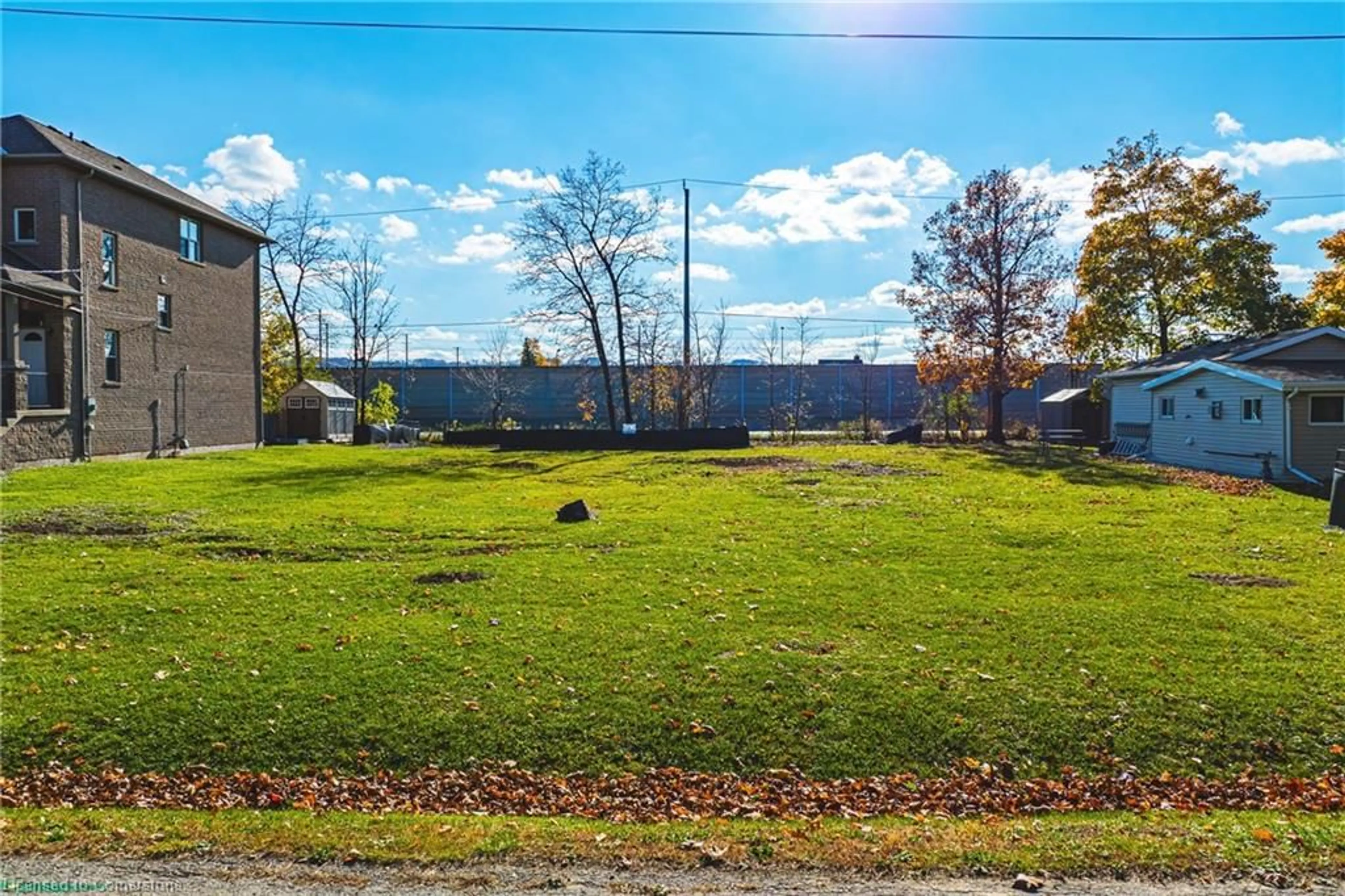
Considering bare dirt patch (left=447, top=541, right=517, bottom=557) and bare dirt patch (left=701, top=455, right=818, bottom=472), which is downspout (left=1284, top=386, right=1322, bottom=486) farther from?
bare dirt patch (left=447, top=541, right=517, bottom=557)

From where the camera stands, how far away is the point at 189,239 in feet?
92.3

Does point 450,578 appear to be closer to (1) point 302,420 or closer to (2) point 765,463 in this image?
(2) point 765,463

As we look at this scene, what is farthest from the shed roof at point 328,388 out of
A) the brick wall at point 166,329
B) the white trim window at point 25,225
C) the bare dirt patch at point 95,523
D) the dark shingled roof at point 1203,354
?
the dark shingled roof at point 1203,354

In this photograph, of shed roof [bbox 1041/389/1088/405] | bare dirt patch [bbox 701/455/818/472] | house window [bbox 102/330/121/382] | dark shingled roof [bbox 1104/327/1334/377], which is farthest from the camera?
shed roof [bbox 1041/389/1088/405]

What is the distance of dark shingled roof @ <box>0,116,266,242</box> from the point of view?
21688mm

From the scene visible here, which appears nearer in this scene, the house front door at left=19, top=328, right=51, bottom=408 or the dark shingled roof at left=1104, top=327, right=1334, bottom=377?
the house front door at left=19, top=328, right=51, bottom=408

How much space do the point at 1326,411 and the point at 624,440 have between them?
2009 cm

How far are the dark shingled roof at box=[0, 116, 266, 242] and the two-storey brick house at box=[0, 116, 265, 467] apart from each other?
0.19 ft

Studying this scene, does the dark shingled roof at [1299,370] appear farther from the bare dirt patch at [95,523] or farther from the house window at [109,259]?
the house window at [109,259]

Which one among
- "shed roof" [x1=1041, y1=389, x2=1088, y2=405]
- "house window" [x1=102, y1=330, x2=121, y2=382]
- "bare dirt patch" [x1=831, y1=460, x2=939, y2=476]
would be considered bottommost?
"bare dirt patch" [x1=831, y1=460, x2=939, y2=476]

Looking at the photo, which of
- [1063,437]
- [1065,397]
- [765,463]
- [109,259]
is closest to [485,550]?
[765,463]

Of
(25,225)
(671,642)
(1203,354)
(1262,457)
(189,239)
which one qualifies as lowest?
(671,642)

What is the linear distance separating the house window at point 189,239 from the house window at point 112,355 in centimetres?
431

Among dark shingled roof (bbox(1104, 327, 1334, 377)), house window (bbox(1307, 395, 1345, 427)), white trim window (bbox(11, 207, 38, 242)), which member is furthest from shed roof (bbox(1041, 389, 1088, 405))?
white trim window (bbox(11, 207, 38, 242))
